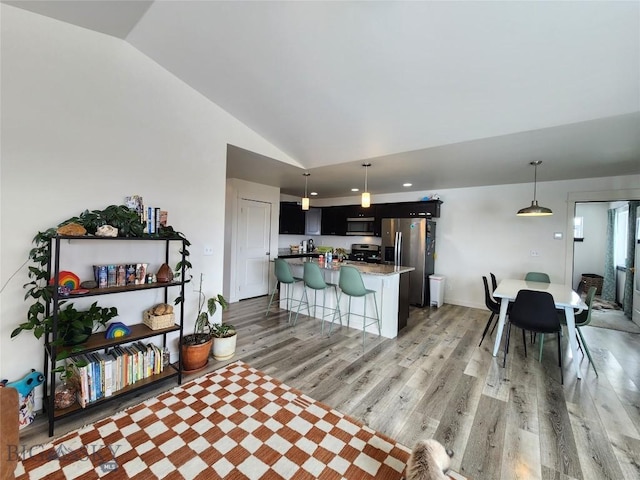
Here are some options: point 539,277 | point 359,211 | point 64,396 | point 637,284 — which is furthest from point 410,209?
point 64,396

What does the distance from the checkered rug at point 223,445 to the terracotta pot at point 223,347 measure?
1.96ft

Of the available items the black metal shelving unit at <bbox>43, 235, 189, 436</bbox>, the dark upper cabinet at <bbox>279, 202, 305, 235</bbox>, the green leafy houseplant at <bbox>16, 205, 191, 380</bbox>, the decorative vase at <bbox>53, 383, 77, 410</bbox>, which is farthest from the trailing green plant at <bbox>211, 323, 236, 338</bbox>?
the dark upper cabinet at <bbox>279, 202, 305, 235</bbox>

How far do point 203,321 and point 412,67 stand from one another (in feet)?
9.90

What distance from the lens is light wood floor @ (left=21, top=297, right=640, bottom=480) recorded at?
1.69 meters

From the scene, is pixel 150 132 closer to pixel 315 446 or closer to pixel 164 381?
pixel 164 381

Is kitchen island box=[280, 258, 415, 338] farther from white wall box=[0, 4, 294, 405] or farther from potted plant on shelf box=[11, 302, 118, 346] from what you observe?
potted plant on shelf box=[11, 302, 118, 346]

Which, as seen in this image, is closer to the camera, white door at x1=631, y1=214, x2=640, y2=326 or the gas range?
white door at x1=631, y1=214, x2=640, y2=326

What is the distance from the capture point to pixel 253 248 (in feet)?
17.8

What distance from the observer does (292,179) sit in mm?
4930

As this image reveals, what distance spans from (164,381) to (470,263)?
531 cm

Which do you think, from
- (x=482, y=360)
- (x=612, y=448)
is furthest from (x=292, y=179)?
(x=612, y=448)

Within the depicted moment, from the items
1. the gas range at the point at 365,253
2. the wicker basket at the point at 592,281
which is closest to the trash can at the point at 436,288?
the gas range at the point at 365,253

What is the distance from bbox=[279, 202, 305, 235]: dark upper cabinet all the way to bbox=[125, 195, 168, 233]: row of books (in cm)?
400

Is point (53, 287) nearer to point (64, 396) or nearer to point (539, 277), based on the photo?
point (64, 396)
